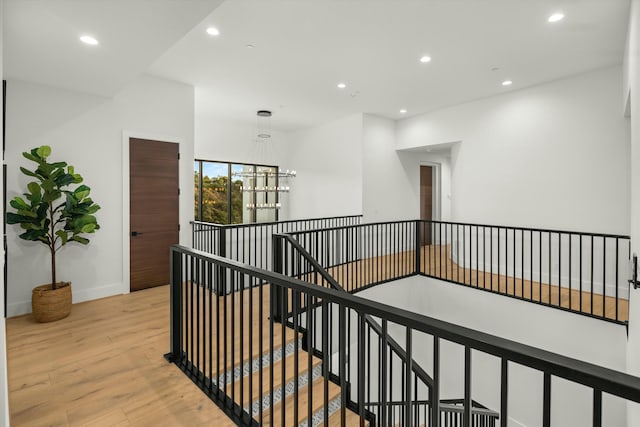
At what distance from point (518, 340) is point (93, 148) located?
6.53 m

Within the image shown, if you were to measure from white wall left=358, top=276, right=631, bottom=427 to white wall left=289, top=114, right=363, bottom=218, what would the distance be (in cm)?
231

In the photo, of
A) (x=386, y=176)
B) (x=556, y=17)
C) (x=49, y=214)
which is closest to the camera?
(x=556, y=17)

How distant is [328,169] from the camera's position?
788 centimetres

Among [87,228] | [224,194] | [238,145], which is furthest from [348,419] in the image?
[238,145]

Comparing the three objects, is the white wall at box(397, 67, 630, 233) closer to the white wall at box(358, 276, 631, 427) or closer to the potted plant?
the white wall at box(358, 276, 631, 427)

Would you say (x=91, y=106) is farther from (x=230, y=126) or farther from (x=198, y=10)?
(x=230, y=126)

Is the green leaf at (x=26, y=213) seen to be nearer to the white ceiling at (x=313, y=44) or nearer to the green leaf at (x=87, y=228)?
the green leaf at (x=87, y=228)

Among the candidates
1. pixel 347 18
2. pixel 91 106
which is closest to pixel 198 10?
pixel 347 18

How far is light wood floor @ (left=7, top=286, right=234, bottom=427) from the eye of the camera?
7.32 ft

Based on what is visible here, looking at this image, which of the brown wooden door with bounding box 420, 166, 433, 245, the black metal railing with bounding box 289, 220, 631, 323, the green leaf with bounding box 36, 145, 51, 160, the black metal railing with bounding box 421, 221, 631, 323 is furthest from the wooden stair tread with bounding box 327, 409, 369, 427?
the brown wooden door with bounding box 420, 166, 433, 245

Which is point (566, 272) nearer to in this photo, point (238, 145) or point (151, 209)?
point (151, 209)

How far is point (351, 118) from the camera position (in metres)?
→ 7.38

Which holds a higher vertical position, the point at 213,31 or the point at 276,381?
the point at 213,31

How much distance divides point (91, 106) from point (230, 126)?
3483mm
